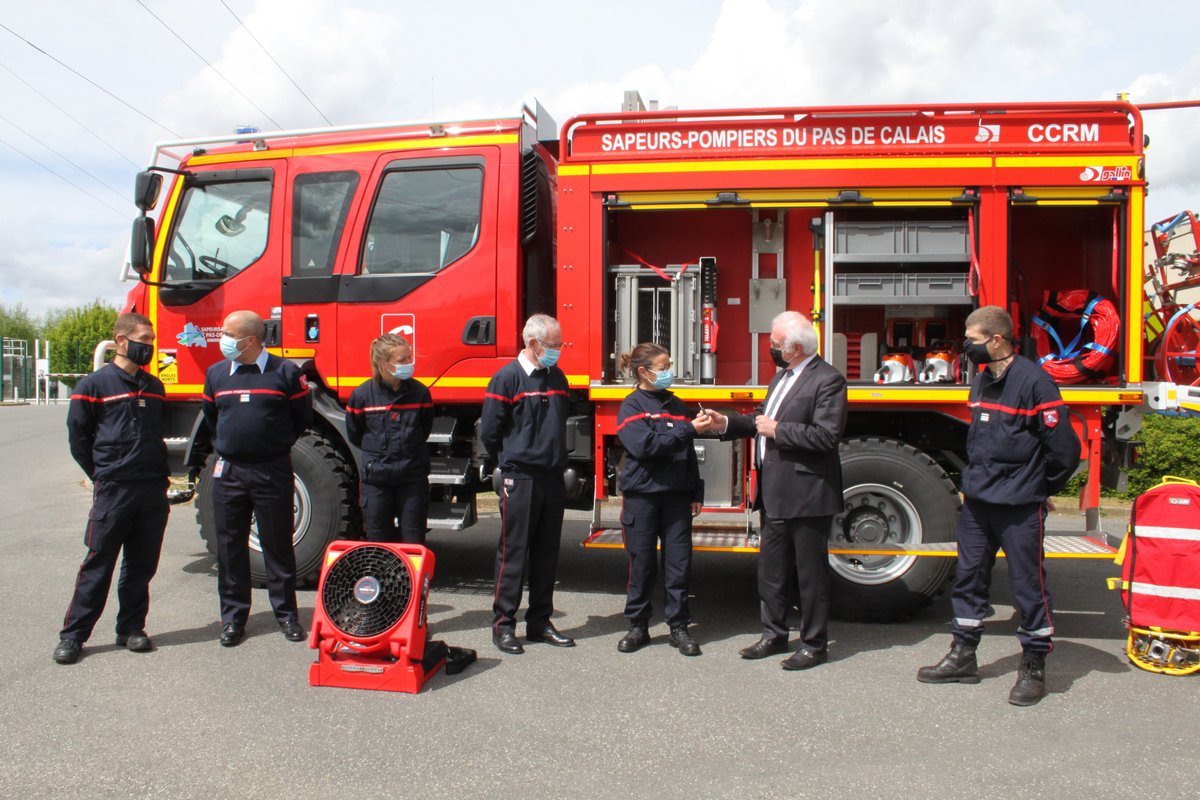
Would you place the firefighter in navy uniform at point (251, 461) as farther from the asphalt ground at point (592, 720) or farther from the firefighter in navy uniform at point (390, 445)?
the firefighter in navy uniform at point (390, 445)

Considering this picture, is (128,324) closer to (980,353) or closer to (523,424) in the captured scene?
(523,424)

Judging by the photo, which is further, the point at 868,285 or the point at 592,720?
A: the point at 868,285

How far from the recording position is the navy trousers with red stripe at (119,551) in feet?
15.9

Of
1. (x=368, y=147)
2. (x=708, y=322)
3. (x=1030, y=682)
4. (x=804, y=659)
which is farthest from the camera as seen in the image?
(x=368, y=147)

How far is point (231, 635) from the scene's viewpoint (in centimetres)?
508

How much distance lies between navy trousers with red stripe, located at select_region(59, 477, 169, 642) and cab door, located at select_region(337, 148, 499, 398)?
4.88 feet

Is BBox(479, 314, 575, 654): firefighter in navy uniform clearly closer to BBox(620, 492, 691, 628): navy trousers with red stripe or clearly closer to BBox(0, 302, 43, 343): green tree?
BBox(620, 492, 691, 628): navy trousers with red stripe

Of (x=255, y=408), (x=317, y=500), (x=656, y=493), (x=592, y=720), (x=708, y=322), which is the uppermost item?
(x=708, y=322)

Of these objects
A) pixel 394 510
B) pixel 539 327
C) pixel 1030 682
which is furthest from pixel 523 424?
pixel 1030 682

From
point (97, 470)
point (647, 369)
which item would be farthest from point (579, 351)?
point (97, 470)

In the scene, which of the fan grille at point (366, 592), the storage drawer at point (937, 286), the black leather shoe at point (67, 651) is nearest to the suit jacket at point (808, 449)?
the storage drawer at point (937, 286)

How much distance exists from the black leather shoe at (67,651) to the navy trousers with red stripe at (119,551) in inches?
1.2

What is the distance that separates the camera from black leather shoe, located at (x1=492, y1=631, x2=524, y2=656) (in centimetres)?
496

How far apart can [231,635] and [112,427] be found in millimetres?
1316
